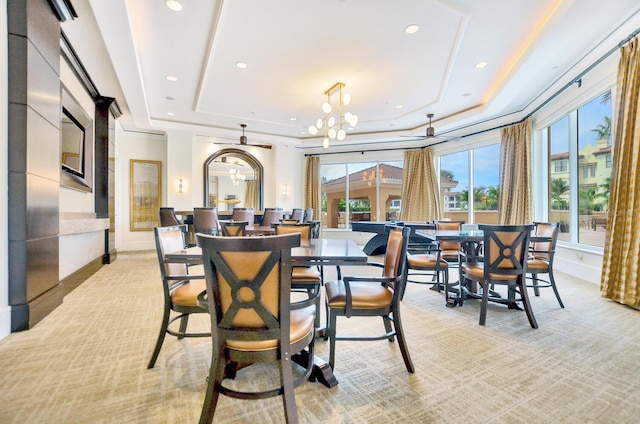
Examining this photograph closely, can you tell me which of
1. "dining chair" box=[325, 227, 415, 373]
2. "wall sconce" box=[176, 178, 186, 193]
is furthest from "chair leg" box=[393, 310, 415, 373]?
"wall sconce" box=[176, 178, 186, 193]

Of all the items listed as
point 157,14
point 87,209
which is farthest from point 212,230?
point 157,14

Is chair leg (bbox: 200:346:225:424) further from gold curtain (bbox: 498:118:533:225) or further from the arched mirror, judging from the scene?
the arched mirror

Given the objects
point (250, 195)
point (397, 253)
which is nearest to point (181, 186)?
point (250, 195)

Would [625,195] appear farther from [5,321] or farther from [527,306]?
[5,321]

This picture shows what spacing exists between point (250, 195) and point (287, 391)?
24.8ft

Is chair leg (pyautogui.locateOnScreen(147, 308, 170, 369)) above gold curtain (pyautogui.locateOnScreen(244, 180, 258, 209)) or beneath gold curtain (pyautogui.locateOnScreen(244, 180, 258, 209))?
beneath

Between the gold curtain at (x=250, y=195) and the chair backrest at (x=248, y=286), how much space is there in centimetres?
733

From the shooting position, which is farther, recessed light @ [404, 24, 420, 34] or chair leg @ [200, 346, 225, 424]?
recessed light @ [404, 24, 420, 34]

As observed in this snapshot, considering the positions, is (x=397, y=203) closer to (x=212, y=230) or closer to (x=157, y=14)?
(x=212, y=230)

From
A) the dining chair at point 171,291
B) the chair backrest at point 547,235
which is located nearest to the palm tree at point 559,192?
the chair backrest at point 547,235

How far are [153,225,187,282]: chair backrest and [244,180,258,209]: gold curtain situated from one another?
607 cm

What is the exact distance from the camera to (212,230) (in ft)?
15.8

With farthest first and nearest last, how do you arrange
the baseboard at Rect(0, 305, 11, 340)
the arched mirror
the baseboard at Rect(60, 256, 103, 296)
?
the arched mirror → the baseboard at Rect(60, 256, 103, 296) → the baseboard at Rect(0, 305, 11, 340)

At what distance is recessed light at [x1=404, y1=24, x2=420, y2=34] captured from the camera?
11.0ft
